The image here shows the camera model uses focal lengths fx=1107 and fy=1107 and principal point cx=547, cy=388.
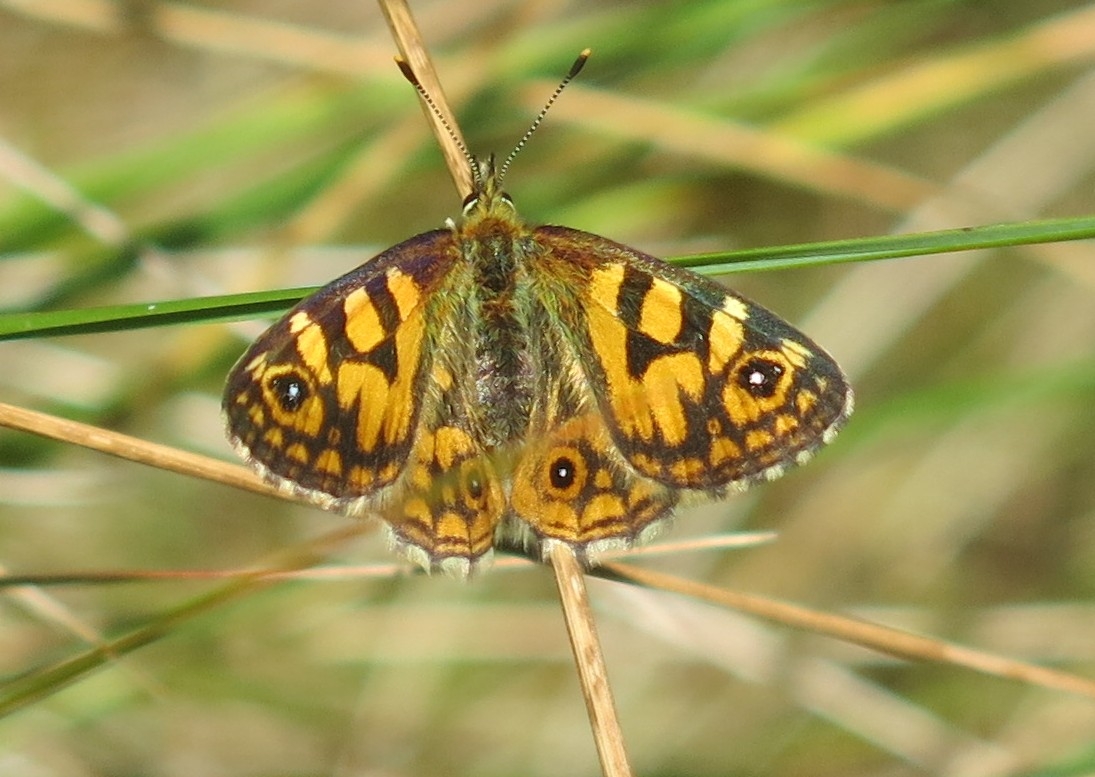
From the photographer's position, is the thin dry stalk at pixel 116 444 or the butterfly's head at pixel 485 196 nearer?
the thin dry stalk at pixel 116 444

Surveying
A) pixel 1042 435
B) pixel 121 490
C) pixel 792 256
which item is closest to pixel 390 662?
pixel 121 490

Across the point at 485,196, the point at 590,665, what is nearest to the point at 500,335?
the point at 485,196

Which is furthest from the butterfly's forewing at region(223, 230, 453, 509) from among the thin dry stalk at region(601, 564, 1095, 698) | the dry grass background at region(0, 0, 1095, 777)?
the dry grass background at region(0, 0, 1095, 777)

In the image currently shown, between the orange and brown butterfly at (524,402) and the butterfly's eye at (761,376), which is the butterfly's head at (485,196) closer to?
the orange and brown butterfly at (524,402)

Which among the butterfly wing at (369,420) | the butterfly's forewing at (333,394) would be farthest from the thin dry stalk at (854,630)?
the butterfly's forewing at (333,394)

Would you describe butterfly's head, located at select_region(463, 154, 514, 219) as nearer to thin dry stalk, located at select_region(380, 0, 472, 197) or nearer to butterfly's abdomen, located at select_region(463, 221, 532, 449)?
butterfly's abdomen, located at select_region(463, 221, 532, 449)

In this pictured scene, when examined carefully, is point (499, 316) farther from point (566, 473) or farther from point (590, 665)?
point (590, 665)
